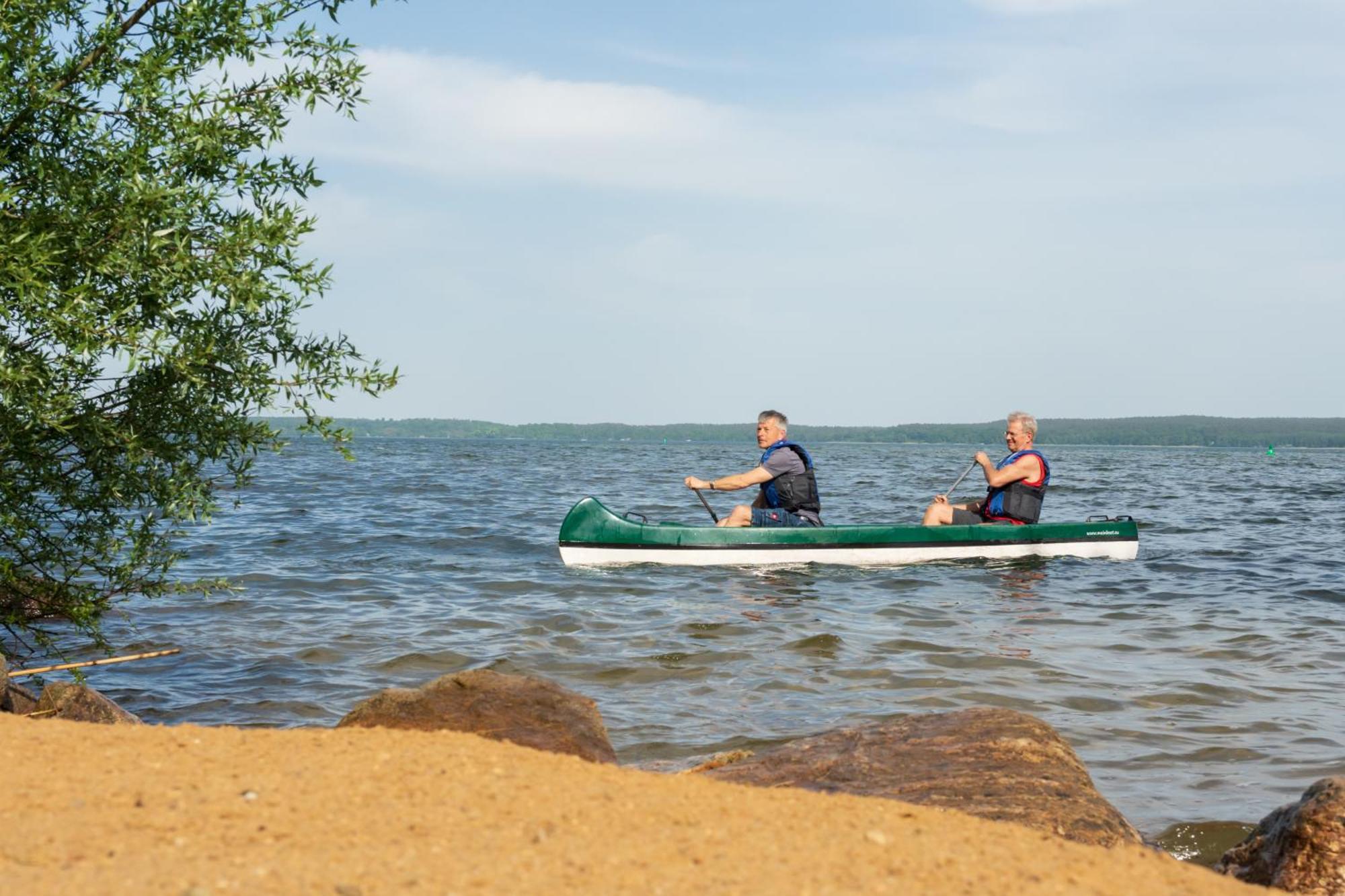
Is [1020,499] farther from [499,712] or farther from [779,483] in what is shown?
[499,712]

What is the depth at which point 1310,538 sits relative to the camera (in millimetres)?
21719

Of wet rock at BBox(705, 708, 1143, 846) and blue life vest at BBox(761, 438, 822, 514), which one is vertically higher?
blue life vest at BBox(761, 438, 822, 514)

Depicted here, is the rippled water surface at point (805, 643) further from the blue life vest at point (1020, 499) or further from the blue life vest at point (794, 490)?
the blue life vest at point (794, 490)

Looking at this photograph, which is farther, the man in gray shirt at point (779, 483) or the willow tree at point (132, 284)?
the man in gray shirt at point (779, 483)

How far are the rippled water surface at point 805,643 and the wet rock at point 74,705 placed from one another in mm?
1659

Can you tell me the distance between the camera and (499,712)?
239 inches

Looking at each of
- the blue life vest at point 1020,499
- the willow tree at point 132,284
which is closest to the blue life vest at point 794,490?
the blue life vest at point 1020,499

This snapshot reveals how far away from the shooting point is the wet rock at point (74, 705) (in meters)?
6.61

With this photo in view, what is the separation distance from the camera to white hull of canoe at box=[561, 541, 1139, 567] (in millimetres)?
16094


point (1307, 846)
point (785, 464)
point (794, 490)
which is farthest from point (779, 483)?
point (1307, 846)

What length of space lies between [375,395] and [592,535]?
8407mm

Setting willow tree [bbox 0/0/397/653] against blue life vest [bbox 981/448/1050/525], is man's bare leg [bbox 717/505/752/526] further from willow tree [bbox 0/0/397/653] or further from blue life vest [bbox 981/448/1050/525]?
willow tree [bbox 0/0/397/653]

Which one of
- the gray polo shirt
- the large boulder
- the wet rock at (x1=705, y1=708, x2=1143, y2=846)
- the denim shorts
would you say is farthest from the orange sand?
the denim shorts

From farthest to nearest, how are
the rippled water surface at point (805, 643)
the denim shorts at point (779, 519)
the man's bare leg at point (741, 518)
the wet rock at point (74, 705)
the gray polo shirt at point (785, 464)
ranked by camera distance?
the man's bare leg at point (741, 518)
the denim shorts at point (779, 519)
the gray polo shirt at point (785, 464)
the rippled water surface at point (805, 643)
the wet rock at point (74, 705)
